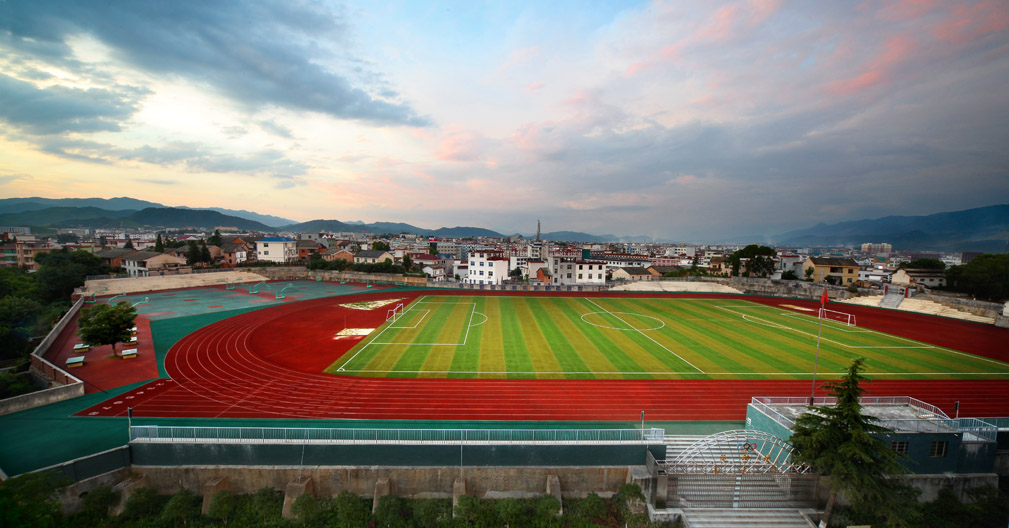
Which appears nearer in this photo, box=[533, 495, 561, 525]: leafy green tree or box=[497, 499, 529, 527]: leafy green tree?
box=[497, 499, 529, 527]: leafy green tree

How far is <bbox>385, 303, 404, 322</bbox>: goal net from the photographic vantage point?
117ft

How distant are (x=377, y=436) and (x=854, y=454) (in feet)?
49.7

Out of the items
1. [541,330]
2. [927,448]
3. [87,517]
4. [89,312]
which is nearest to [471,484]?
[87,517]

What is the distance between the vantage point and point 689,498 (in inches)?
509

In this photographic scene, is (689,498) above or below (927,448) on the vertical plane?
below

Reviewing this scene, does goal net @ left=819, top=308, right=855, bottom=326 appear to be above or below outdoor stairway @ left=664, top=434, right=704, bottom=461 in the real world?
above

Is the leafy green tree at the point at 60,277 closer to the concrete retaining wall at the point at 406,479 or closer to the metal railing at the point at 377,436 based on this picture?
the metal railing at the point at 377,436

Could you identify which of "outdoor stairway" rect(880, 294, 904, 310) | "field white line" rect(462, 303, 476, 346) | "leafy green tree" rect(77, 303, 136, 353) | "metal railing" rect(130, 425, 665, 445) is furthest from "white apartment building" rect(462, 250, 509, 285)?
"outdoor stairway" rect(880, 294, 904, 310)

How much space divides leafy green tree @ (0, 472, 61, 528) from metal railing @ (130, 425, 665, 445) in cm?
256

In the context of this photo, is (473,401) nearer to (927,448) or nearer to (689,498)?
(689,498)

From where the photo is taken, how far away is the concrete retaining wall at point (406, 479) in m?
13.0

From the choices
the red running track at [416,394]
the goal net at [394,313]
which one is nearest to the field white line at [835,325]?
the red running track at [416,394]

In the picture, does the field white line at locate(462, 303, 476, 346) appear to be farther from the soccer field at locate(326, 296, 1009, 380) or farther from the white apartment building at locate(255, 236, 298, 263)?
the white apartment building at locate(255, 236, 298, 263)

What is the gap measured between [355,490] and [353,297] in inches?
1502
